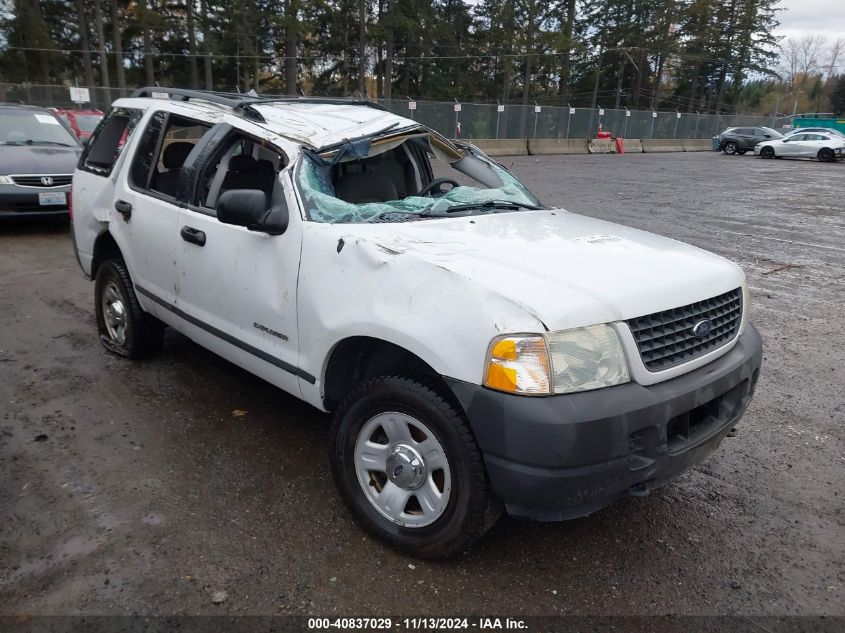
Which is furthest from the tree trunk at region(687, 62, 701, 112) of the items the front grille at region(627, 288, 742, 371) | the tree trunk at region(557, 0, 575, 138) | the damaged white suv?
the front grille at region(627, 288, 742, 371)

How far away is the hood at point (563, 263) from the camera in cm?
234

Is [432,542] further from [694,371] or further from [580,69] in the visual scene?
[580,69]

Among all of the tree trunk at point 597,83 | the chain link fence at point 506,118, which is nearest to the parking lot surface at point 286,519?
the chain link fence at point 506,118

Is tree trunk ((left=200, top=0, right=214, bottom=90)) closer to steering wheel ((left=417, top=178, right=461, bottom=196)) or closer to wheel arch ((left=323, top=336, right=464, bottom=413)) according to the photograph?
steering wheel ((left=417, top=178, right=461, bottom=196))

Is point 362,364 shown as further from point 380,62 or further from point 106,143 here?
point 380,62

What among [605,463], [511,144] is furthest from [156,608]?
[511,144]

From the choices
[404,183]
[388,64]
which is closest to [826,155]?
[388,64]

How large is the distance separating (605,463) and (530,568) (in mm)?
692

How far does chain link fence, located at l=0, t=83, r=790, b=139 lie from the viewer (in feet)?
90.3

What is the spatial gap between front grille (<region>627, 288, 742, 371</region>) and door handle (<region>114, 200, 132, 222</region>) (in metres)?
3.34

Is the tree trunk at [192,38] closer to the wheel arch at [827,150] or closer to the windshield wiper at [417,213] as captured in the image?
the wheel arch at [827,150]

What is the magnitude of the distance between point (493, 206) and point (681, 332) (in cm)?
145

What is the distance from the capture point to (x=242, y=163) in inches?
153

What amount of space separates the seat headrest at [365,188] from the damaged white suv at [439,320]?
17mm
